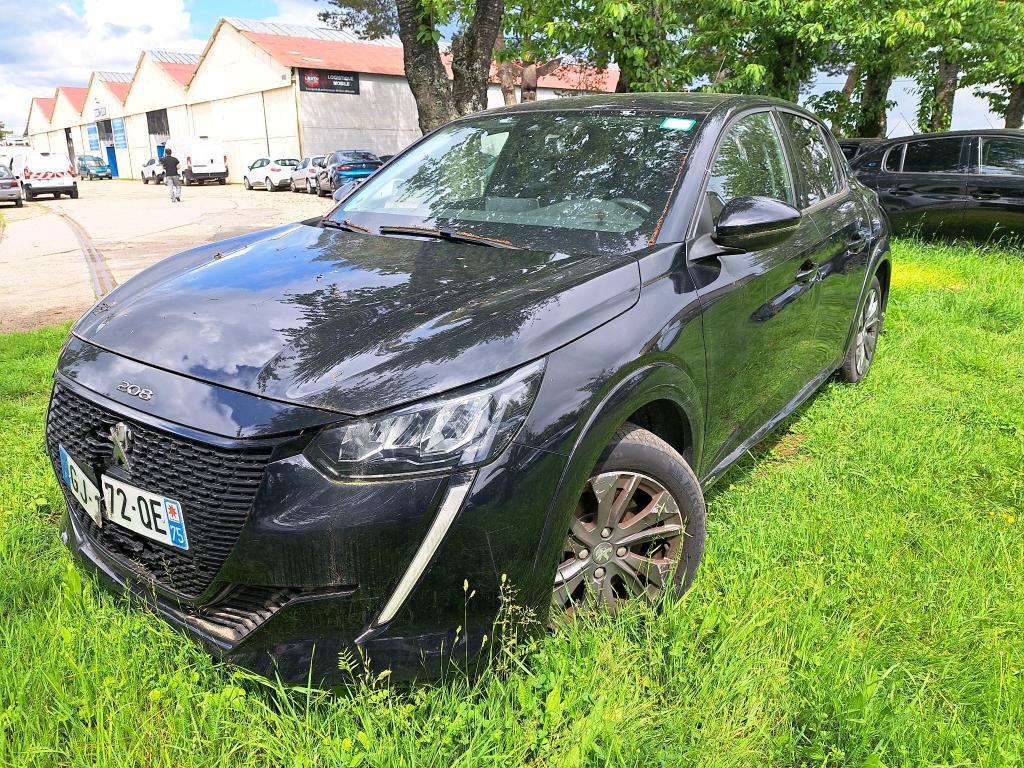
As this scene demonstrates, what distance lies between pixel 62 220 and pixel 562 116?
2041 centimetres

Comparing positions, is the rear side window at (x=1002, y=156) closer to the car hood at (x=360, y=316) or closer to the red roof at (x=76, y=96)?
the car hood at (x=360, y=316)

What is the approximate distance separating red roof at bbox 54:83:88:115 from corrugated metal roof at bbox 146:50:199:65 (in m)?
18.4

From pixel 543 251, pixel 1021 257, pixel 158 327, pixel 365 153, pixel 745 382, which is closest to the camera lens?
pixel 158 327

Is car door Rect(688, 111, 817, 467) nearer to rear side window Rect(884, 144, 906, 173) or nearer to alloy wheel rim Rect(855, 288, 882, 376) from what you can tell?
alloy wheel rim Rect(855, 288, 882, 376)

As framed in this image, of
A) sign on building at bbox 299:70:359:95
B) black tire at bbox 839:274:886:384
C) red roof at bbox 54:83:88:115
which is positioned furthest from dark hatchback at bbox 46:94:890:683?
red roof at bbox 54:83:88:115

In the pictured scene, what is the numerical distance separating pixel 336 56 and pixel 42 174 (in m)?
15.1

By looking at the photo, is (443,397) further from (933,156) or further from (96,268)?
(96,268)

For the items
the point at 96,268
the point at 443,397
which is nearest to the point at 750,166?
the point at 443,397

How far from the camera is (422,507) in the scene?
5.62ft

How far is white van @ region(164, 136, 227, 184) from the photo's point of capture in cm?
3756

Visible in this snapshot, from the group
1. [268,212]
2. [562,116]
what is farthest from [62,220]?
[562,116]

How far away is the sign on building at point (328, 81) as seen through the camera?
115 ft

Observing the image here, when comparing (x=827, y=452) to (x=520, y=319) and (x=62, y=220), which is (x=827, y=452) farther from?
(x=62, y=220)

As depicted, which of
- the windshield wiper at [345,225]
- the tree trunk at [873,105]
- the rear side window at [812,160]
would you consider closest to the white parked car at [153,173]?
the tree trunk at [873,105]
